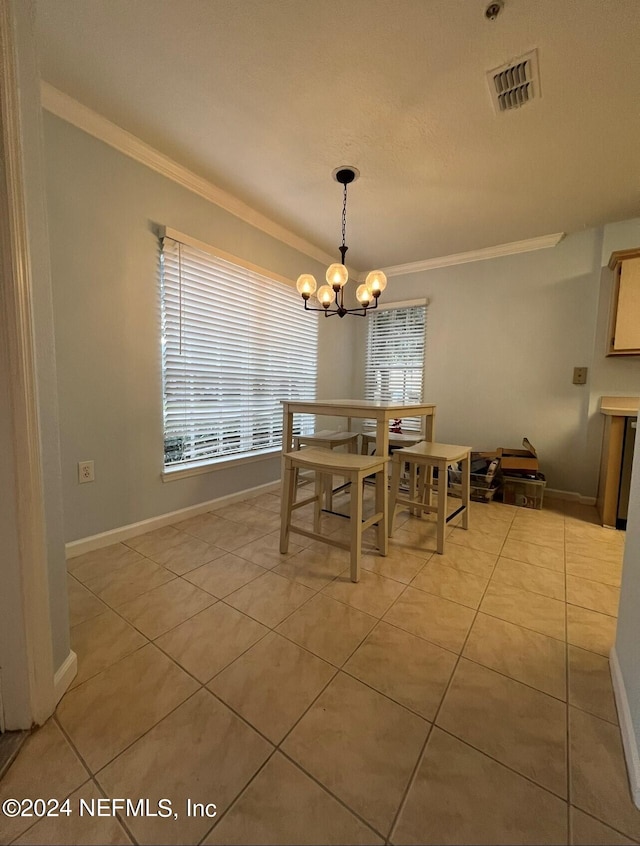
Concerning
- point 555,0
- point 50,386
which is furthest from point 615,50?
point 50,386

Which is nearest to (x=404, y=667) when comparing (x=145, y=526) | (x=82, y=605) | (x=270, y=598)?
(x=270, y=598)

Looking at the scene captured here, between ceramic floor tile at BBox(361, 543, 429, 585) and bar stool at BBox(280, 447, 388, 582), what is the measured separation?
6 cm

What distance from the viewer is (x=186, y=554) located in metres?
1.90

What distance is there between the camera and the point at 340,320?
3.90 meters

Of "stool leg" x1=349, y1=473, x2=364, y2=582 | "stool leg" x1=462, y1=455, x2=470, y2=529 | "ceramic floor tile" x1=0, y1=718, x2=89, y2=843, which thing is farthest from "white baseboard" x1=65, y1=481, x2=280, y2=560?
"stool leg" x1=462, y1=455, x2=470, y2=529

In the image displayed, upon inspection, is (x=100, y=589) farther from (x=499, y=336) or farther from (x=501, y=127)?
(x=499, y=336)

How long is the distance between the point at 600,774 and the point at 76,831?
1.25m

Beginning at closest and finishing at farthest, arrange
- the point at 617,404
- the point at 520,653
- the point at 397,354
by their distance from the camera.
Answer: the point at 520,653, the point at 617,404, the point at 397,354

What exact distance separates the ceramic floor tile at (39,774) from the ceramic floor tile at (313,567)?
3.19ft

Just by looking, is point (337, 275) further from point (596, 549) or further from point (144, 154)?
point (596, 549)

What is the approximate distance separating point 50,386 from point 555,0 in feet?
7.27

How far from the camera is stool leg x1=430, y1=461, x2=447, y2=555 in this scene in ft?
6.05

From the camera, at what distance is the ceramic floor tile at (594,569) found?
5.64 feet

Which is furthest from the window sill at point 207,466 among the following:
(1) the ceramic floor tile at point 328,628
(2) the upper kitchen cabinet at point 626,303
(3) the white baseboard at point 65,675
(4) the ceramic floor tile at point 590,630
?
(2) the upper kitchen cabinet at point 626,303
